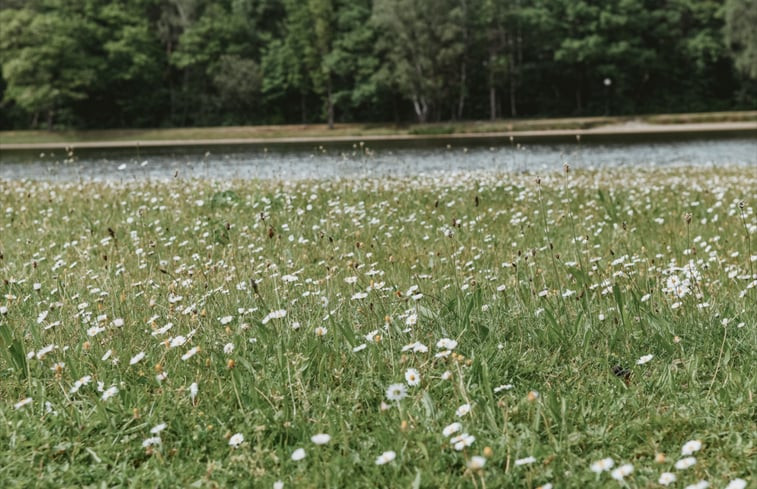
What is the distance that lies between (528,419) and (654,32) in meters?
71.5

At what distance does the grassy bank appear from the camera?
51469 millimetres

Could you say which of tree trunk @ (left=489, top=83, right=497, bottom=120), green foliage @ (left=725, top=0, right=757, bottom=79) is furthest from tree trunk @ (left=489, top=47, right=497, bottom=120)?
green foliage @ (left=725, top=0, right=757, bottom=79)

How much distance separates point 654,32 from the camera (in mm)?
65812

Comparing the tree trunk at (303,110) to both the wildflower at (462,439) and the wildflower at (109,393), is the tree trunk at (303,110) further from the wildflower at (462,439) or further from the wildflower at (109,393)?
the wildflower at (462,439)

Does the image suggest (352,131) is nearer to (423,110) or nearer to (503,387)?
(423,110)

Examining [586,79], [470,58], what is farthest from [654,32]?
[470,58]

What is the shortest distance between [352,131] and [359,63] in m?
7.85

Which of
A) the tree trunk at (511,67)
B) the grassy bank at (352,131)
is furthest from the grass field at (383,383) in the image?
the tree trunk at (511,67)

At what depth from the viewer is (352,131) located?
57.4 meters

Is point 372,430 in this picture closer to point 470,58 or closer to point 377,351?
point 377,351

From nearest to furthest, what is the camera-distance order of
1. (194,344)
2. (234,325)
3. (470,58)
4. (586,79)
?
(194,344), (234,325), (470,58), (586,79)

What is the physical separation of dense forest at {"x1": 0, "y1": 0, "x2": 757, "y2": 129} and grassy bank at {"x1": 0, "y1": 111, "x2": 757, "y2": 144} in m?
3.87

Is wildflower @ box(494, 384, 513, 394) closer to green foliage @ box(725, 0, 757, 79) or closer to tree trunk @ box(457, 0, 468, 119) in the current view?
tree trunk @ box(457, 0, 468, 119)

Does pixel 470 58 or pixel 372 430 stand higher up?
pixel 470 58
